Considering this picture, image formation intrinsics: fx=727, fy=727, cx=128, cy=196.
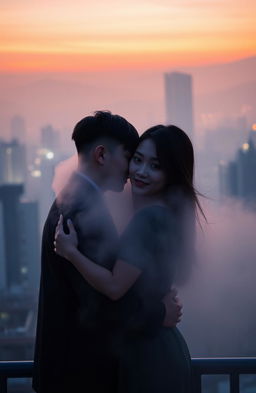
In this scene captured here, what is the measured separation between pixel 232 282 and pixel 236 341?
1.62 feet

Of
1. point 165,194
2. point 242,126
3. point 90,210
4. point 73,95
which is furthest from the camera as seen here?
point 242,126

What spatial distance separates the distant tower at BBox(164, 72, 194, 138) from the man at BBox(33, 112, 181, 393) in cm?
605

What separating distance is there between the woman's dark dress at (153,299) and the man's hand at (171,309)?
0.02 metres

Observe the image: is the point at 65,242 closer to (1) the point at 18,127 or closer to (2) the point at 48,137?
(2) the point at 48,137

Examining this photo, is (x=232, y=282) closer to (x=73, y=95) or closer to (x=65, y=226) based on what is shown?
(x=73, y=95)

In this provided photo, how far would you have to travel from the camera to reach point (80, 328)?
170cm

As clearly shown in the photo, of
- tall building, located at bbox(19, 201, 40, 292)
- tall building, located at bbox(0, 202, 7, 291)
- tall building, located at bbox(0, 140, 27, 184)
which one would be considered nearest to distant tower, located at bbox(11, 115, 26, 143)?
tall building, located at bbox(0, 140, 27, 184)

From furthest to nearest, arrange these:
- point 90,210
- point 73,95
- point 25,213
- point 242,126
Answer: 1. point 25,213
2. point 242,126
3. point 73,95
4. point 90,210

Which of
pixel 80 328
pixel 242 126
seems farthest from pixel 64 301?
pixel 242 126

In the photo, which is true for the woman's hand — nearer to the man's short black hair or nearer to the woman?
the woman

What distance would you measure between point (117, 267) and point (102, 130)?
33 cm

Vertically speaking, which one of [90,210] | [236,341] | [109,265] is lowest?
[236,341]

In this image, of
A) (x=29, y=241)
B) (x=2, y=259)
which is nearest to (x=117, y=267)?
(x=29, y=241)

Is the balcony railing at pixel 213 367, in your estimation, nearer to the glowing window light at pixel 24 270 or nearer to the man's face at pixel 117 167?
the man's face at pixel 117 167
